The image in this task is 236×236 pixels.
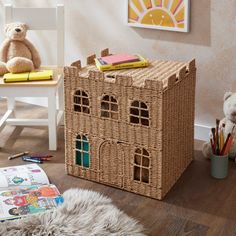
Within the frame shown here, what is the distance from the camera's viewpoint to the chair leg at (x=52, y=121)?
2770 millimetres

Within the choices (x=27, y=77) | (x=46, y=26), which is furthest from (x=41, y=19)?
(x=27, y=77)

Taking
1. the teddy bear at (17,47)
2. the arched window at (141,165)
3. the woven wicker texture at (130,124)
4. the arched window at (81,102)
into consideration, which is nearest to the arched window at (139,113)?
the woven wicker texture at (130,124)

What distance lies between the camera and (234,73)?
2.83m

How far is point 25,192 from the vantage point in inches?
94.0

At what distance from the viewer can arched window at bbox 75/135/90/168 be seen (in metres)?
2.54

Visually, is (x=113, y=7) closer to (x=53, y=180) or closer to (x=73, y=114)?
(x=73, y=114)

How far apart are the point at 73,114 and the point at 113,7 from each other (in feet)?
2.76

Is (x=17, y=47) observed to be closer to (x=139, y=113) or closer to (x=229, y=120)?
(x=139, y=113)

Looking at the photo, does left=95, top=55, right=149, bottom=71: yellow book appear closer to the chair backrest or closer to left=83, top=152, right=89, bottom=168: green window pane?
left=83, top=152, right=89, bottom=168: green window pane

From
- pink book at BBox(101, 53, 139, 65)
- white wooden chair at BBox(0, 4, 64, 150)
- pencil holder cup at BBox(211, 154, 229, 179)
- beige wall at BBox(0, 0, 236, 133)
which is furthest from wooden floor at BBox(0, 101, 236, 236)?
pink book at BBox(101, 53, 139, 65)

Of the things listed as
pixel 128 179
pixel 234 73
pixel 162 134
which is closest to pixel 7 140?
pixel 128 179

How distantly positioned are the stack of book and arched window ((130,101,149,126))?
0.87 feet

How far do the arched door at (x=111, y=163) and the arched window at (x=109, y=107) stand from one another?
0.40ft

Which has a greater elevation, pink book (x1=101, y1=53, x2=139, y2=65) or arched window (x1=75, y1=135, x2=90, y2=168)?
pink book (x1=101, y1=53, x2=139, y2=65)
